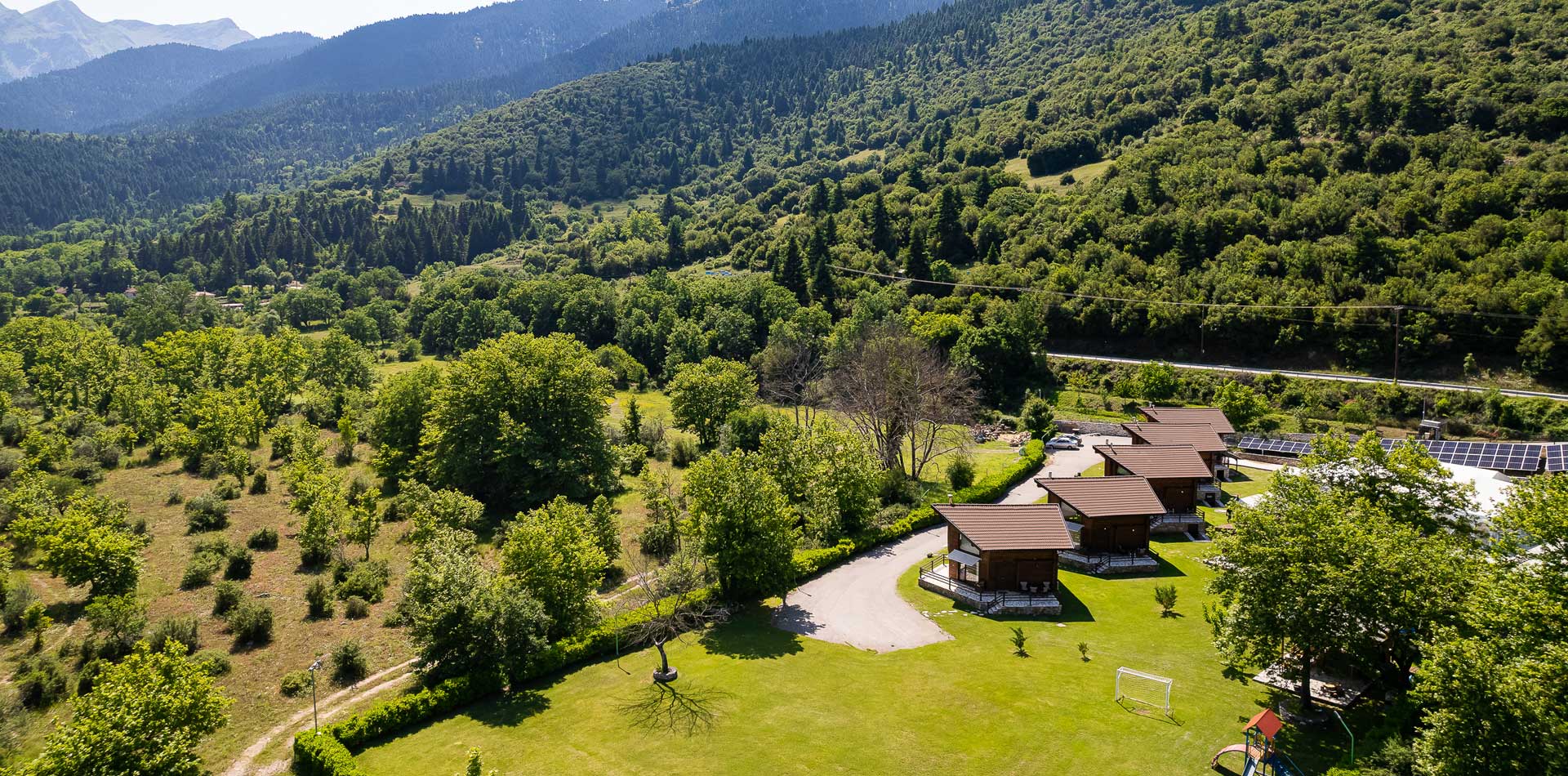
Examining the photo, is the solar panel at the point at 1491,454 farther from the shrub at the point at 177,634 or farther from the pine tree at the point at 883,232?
the pine tree at the point at 883,232

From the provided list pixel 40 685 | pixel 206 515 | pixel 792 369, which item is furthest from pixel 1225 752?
pixel 792 369

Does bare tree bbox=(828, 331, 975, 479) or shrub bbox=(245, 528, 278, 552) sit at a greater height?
bare tree bbox=(828, 331, 975, 479)

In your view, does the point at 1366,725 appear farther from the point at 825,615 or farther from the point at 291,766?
the point at 291,766

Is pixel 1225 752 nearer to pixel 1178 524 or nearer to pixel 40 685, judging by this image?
pixel 1178 524

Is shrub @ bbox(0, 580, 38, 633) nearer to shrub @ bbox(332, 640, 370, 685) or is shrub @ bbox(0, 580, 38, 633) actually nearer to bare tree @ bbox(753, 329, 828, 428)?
shrub @ bbox(332, 640, 370, 685)

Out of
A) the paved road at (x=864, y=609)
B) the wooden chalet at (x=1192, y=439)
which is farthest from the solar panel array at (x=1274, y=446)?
the paved road at (x=864, y=609)

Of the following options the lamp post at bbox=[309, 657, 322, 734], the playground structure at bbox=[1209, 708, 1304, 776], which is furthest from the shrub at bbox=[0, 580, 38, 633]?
the playground structure at bbox=[1209, 708, 1304, 776]
